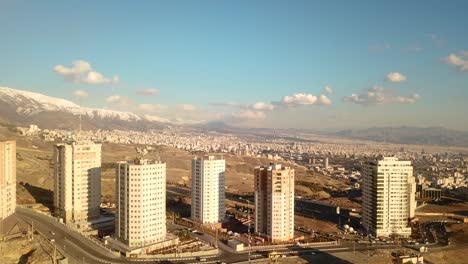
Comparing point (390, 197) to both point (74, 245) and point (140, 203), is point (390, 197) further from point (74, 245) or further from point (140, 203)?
point (74, 245)

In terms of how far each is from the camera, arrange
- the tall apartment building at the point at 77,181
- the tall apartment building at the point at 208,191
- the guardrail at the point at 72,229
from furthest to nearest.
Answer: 1. the tall apartment building at the point at 208,191
2. the tall apartment building at the point at 77,181
3. the guardrail at the point at 72,229

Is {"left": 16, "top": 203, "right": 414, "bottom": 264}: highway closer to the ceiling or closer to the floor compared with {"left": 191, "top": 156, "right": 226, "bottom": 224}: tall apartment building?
closer to the floor

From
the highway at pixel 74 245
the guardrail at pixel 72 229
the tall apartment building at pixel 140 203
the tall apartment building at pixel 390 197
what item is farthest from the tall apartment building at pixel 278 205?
the guardrail at pixel 72 229

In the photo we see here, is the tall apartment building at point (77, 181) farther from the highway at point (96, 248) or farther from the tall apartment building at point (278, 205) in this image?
the tall apartment building at point (278, 205)

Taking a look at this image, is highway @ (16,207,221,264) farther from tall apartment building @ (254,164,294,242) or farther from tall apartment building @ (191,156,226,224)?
tall apartment building @ (191,156,226,224)

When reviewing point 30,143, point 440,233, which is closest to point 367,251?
point 440,233

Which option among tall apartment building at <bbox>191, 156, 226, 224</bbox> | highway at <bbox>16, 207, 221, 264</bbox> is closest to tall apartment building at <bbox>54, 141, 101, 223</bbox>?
highway at <bbox>16, 207, 221, 264</bbox>
